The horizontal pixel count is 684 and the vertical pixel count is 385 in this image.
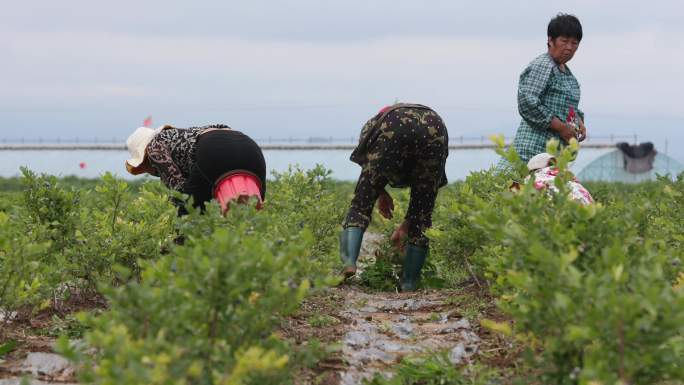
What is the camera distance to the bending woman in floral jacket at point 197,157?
5.05 meters

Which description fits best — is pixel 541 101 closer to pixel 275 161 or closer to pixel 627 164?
pixel 275 161

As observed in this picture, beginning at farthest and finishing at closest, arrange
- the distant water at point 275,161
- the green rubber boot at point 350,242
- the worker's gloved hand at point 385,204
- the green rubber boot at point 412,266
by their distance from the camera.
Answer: the distant water at point 275,161, the worker's gloved hand at point 385,204, the green rubber boot at point 412,266, the green rubber boot at point 350,242

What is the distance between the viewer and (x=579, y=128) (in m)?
6.91

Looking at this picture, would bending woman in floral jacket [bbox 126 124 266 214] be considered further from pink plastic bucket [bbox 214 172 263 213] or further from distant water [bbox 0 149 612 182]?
distant water [bbox 0 149 612 182]

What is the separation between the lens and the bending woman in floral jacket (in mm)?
5055

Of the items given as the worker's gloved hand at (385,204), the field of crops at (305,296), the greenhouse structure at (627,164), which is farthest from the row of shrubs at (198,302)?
the greenhouse structure at (627,164)

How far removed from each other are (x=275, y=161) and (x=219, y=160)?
23.8 meters

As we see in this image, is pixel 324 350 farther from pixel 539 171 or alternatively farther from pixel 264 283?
pixel 539 171

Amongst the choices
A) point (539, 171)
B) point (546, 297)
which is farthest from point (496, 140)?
point (539, 171)

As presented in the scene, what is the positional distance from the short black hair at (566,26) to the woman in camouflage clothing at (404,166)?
3.97 feet

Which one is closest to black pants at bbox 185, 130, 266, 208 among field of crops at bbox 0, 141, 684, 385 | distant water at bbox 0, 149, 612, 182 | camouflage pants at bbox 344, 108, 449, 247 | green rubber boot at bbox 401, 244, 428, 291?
field of crops at bbox 0, 141, 684, 385

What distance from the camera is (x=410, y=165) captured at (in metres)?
6.29

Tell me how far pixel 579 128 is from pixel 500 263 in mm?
3266

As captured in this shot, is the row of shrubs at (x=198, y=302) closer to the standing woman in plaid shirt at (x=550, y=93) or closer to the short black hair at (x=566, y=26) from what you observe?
the standing woman in plaid shirt at (x=550, y=93)
